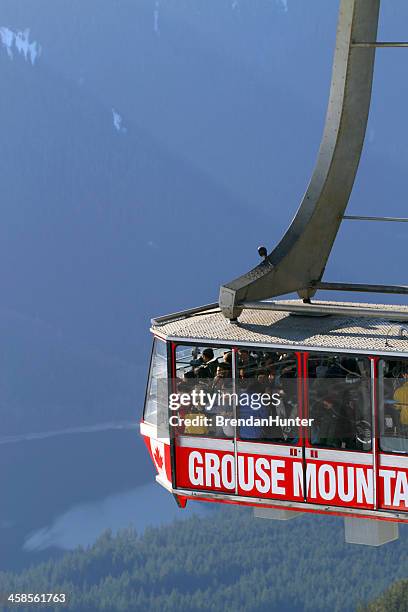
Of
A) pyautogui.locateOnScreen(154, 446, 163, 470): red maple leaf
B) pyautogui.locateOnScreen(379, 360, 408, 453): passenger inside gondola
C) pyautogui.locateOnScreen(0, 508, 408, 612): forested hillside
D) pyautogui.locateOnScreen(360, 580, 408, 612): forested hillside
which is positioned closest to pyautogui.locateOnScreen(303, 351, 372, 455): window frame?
pyautogui.locateOnScreen(379, 360, 408, 453): passenger inside gondola

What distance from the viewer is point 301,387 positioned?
1991 cm

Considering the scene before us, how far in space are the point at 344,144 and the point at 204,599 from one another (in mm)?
144495

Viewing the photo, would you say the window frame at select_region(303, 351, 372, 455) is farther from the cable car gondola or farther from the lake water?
the lake water

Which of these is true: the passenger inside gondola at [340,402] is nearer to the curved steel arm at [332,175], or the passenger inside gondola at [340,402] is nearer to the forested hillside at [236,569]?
the curved steel arm at [332,175]

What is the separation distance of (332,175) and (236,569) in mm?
140008

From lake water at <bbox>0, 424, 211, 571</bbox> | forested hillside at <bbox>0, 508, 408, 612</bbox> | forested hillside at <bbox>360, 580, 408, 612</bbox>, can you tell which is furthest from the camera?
lake water at <bbox>0, 424, 211, 571</bbox>

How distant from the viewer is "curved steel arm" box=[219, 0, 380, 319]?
2139cm

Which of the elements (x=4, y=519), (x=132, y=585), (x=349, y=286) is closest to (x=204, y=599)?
(x=132, y=585)

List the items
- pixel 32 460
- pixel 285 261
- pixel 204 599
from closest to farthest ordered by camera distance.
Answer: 1. pixel 285 261
2. pixel 204 599
3. pixel 32 460

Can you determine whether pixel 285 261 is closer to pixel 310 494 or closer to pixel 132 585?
pixel 310 494

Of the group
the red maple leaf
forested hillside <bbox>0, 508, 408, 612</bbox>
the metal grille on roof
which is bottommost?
forested hillside <bbox>0, 508, 408, 612</bbox>

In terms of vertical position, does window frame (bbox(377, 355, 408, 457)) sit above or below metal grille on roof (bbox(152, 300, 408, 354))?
below

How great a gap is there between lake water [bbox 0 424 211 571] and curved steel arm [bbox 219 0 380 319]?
16052cm

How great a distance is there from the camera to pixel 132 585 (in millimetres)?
165250
